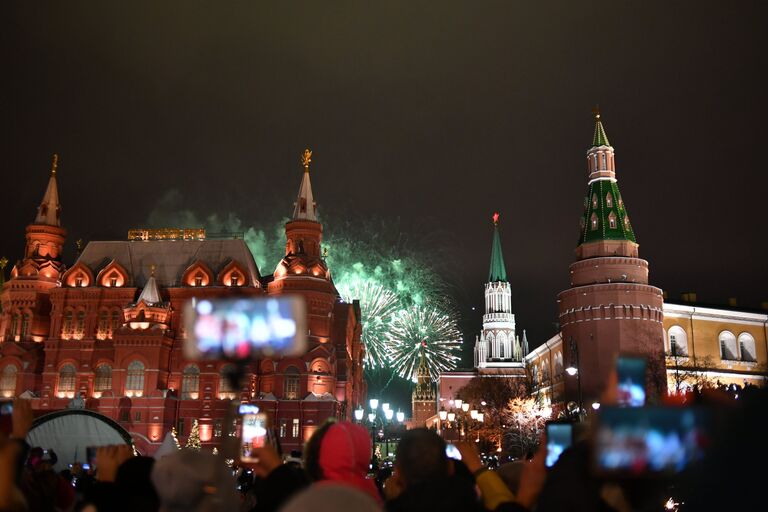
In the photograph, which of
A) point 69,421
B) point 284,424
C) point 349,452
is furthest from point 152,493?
point 284,424

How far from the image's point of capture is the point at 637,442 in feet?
9.46

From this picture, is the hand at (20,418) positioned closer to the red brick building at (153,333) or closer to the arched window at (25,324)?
the red brick building at (153,333)

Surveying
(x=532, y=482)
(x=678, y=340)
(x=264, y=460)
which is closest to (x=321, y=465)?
(x=264, y=460)

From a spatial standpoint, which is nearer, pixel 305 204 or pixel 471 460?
pixel 471 460

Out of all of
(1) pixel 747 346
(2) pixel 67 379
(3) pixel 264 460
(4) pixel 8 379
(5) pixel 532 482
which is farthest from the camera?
(1) pixel 747 346

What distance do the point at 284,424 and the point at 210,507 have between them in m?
53.3

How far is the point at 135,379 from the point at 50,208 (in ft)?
64.7

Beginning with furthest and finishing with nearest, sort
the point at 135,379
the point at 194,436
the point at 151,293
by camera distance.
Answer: the point at 151,293 → the point at 135,379 → the point at 194,436

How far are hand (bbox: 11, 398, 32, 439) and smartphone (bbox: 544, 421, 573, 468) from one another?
3514mm

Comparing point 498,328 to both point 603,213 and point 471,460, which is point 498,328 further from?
point 471,460

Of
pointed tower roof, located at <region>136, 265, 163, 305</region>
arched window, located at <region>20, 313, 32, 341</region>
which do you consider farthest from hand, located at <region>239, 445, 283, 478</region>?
arched window, located at <region>20, 313, 32, 341</region>

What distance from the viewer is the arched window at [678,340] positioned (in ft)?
227

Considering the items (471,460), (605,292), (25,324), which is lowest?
(471,460)

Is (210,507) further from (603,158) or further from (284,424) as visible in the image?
(603,158)
